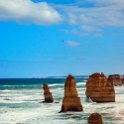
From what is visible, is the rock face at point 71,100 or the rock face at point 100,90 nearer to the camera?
the rock face at point 71,100

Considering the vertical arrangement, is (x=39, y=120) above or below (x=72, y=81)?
below

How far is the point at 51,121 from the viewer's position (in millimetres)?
44031

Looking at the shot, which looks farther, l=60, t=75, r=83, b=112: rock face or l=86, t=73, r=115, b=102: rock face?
l=86, t=73, r=115, b=102: rock face

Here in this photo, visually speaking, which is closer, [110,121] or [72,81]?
[110,121]

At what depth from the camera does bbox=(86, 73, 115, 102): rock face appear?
63.7 m

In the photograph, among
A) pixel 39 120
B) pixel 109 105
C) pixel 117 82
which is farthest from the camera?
pixel 117 82

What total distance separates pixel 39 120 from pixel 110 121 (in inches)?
281

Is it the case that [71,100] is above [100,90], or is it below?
below

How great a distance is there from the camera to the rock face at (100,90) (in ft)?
209

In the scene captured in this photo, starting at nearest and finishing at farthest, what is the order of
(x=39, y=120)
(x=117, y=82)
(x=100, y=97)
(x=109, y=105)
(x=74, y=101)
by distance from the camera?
(x=39, y=120) < (x=74, y=101) < (x=109, y=105) < (x=100, y=97) < (x=117, y=82)

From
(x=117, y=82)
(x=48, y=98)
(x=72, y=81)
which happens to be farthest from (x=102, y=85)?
(x=117, y=82)

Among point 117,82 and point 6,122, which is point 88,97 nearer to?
point 6,122

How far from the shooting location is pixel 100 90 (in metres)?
63.9

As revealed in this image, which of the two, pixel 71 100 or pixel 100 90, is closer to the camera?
pixel 71 100
